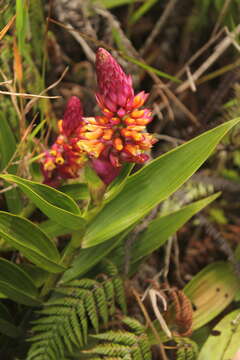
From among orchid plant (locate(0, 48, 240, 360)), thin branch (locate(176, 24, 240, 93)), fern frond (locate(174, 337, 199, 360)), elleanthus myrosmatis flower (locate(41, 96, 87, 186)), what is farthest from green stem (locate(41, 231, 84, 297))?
thin branch (locate(176, 24, 240, 93))

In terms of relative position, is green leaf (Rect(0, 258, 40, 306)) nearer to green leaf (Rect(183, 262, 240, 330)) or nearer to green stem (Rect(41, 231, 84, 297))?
green stem (Rect(41, 231, 84, 297))

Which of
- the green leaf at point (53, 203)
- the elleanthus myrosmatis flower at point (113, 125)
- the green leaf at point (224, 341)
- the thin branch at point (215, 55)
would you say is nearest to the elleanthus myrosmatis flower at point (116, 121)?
the elleanthus myrosmatis flower at point (113, 125)

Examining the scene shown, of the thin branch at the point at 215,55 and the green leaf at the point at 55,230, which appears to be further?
the thin branch at the point at 215,55

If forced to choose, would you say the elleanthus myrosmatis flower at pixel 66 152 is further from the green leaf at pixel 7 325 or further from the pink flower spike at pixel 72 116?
the green leaf at pixel 7 325

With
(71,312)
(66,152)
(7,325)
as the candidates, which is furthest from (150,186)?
(7,325)

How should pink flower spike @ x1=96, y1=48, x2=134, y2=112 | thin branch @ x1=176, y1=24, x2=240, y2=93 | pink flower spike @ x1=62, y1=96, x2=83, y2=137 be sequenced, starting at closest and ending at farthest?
pink flower spike @ x1=96, y1=48, x2=134, y2=112 < pink flower spike @ x1=62, y1=96, x2=83, y2=137 < thin branch @ x1=176, y1=24, x2=240, y2=93

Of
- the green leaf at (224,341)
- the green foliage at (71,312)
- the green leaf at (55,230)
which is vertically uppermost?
the green leaf at (55,230)

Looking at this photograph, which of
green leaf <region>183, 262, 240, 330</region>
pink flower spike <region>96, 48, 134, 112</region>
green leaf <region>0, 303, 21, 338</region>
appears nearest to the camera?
pink flower spike <region>96, 48, 134, 112</region>

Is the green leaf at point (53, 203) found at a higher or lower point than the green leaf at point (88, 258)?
higher

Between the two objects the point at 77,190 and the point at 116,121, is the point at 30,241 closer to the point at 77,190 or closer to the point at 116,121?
the point at 77,190
